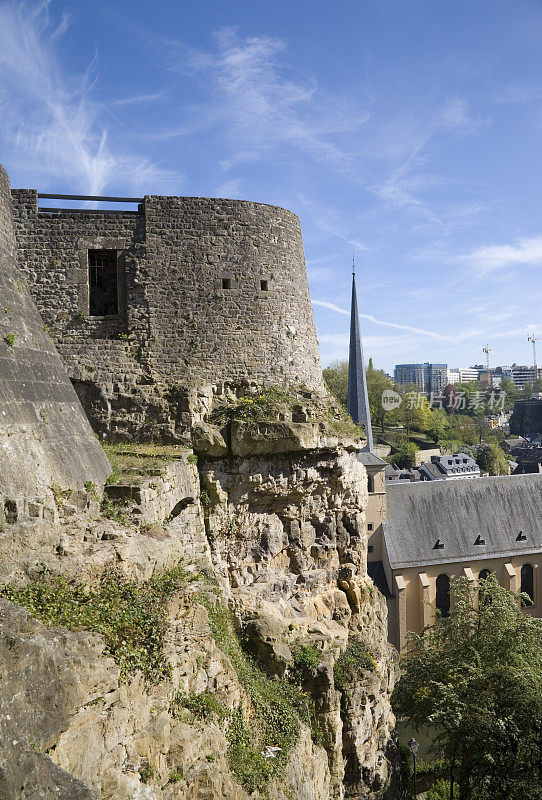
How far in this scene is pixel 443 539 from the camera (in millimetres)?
33375

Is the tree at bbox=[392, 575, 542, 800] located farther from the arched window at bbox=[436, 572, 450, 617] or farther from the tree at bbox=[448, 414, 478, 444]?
the tree at bbox=[448, 414, 478, 444]

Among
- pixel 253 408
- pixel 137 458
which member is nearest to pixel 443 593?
pixel 253 408

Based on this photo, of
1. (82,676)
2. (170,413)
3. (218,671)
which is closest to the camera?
(82,676)

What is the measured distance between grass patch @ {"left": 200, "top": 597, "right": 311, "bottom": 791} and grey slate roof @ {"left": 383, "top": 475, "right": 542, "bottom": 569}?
21588 mm

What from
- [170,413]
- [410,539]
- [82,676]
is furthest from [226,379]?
[410,539]

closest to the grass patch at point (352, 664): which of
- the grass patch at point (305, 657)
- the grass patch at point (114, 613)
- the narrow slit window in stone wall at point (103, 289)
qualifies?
the grass patch at point (305, 657)

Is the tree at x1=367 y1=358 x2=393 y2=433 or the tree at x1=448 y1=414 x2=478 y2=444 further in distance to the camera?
the tree at x1=448 y1=414 x2=478 y2=444

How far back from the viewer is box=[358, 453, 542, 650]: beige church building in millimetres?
32031

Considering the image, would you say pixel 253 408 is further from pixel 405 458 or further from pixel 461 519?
pixel 405 458

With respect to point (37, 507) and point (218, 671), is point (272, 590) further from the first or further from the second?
point (37, 507)

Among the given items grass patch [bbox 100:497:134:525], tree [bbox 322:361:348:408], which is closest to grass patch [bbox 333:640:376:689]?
grass patch [bbox 100:497:134:525]

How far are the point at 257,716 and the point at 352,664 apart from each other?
376 cm

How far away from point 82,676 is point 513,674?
1366 cm

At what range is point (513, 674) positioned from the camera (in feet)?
50.4
